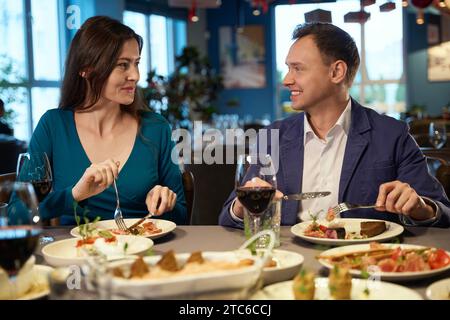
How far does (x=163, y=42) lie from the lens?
11.4m

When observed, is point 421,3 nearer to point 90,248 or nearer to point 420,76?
point 90,248

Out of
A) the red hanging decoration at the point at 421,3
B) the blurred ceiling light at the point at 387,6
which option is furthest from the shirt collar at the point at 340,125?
the red hanging decoration at the point at 421,3

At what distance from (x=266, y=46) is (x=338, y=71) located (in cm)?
1035

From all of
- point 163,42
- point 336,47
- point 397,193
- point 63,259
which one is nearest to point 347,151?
point 336,47

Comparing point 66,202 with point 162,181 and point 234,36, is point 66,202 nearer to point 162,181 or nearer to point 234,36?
point 162,181

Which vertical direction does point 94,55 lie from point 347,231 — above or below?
above

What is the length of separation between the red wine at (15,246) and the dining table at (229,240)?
1.61 ft

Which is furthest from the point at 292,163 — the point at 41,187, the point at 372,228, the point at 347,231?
the point at 41,187

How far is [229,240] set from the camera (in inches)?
66.5

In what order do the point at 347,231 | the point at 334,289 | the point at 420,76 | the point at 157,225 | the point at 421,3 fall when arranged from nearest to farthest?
the point at 334,289 → the point at 347,231 → the point at 157,225 → the point at 421,3 → the point at 420,76

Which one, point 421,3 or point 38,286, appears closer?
point 38,286

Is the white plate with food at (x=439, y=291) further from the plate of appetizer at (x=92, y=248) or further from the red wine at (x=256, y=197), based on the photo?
the plate of appetizer at (x=92, y=248)

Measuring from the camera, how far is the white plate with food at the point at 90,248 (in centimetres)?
134

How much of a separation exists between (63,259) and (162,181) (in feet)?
3.92
